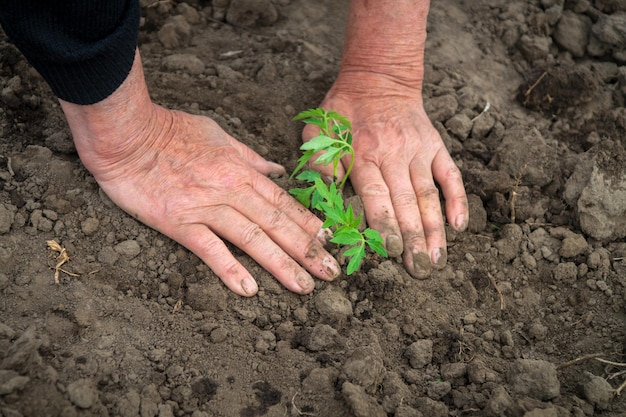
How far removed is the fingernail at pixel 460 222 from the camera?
2.75 m

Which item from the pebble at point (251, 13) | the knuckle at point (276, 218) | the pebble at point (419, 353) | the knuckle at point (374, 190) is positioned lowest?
the pebble at point (419, 353)

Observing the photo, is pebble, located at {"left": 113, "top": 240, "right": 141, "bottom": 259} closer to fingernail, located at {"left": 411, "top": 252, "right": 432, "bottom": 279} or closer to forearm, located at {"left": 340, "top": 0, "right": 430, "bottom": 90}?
fingernail, located at {"left": 411, "top": 252, "right": 432, "bottom": 279}

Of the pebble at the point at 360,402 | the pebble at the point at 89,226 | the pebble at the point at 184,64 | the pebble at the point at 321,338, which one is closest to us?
the pebble at the point at 360,402

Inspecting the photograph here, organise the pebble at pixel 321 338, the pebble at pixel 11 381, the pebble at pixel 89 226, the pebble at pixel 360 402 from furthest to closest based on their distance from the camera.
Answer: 1. the pebble at pixel 89 226
2. the pebble at pixel 321 338
3. the pebble at pixel 360 402
4. the pebble at pixel 11 381

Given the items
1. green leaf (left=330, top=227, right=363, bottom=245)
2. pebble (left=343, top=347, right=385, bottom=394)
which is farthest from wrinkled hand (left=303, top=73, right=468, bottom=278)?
pebble (left=343, top=347, right=385, bottom=394)

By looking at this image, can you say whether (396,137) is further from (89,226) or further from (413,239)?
(89,226)

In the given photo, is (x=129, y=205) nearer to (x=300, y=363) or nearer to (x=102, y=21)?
(x=102, y=21)

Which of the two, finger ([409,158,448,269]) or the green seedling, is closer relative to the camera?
the green seedling

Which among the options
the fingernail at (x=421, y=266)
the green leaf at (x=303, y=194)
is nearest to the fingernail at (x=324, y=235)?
the green leaf at (x=303, y=194)

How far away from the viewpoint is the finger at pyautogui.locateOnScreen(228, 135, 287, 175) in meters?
2.78

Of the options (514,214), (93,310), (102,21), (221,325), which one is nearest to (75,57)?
(102,21)

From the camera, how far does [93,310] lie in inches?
90.0

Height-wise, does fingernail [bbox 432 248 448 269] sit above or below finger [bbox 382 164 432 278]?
below

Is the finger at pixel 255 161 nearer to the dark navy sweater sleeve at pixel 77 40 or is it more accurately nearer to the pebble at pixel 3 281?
the dark navy sweater sleeve at pixel 77 40
